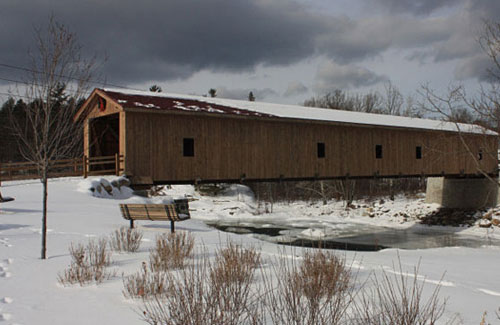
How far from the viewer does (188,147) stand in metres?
17.5

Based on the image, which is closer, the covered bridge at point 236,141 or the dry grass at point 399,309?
the dry grass at point 399,309

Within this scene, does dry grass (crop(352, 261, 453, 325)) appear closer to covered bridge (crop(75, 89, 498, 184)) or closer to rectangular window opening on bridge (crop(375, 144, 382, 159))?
covered bridge (crop(75, 89, 498, 184))

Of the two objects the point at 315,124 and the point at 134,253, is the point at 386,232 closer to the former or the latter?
the point at 315,124

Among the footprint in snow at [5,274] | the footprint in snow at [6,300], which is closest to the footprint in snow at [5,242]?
the footprint in snow at [5,274]

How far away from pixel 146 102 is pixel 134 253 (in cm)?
1008

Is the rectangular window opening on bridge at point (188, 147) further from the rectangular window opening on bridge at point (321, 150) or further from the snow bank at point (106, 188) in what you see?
the rectangular window opening on bridge at point (321, 150)

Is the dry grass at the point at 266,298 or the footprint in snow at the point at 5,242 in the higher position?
the dry grass at the point at 266,298

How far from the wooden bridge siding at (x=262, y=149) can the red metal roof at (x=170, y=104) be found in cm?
36

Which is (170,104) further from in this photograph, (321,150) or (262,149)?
(321,150)

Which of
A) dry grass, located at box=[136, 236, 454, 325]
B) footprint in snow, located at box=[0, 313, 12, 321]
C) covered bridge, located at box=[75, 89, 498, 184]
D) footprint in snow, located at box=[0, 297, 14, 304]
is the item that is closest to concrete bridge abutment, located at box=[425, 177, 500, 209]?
covered bridge, located at box=[75, 89, 498, 184]

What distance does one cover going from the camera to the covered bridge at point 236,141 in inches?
655

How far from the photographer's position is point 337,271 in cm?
496

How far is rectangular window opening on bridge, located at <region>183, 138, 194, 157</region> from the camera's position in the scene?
685 inches

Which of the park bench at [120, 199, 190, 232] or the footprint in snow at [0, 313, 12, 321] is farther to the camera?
the park bench at [120, 199, 190, 232]
